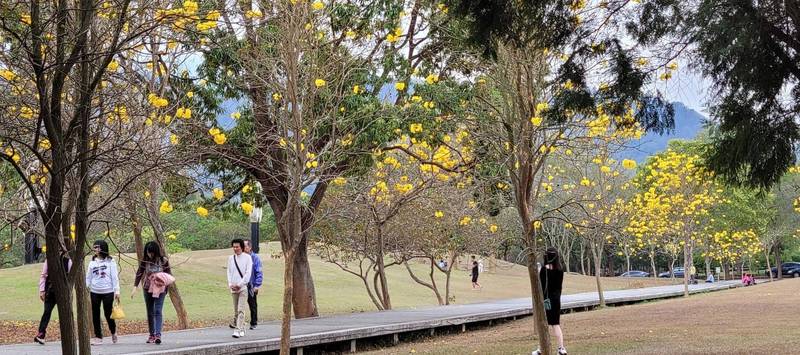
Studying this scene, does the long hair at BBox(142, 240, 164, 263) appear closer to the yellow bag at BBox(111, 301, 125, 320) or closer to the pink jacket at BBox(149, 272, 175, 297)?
the pink jacket at BBox(149, 272, 175, 297)

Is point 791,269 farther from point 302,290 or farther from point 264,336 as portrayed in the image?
point 264,336

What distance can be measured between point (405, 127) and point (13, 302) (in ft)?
62.9

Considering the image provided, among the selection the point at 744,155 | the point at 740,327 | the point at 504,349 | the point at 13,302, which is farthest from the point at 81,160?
the point at 13,302

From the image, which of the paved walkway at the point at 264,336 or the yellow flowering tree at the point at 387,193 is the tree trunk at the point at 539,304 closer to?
the paved walkway at the point at 264,336

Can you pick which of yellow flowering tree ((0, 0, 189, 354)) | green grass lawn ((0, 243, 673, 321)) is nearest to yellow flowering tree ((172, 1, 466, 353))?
yellow flowering tree ((0, 0, 189, 354))

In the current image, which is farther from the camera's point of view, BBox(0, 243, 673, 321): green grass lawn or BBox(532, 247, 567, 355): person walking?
BBox(0, 243, 673, 321): green grass lawn

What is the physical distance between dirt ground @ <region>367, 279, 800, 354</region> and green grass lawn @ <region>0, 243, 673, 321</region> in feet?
26.2

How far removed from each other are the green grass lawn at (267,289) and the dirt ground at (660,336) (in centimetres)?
800

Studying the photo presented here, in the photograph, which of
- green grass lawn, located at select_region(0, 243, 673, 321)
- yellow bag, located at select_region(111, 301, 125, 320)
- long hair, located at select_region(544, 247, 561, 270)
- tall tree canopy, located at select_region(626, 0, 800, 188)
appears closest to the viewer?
tall tree canopy, located at select_region(626, 0, 800, 188)

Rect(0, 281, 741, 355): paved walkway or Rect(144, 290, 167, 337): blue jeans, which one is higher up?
Rect(144, 290, 167, 337): blue jeans

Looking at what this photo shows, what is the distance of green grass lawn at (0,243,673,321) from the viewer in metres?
25.4

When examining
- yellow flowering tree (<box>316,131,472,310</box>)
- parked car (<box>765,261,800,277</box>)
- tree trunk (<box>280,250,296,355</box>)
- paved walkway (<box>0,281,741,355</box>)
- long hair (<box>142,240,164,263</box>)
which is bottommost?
parked car (<box>765,261,800,277</box>)

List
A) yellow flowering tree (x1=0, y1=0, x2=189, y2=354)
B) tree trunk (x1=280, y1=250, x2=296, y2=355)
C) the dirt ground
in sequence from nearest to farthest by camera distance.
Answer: yellow flowering tree (x1=0, y1=0, x2=189, y2=354)
tree trunk (x1=280, y1=250, x2=296, y2=355)
the dirt ground

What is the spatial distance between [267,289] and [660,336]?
25.7 m
